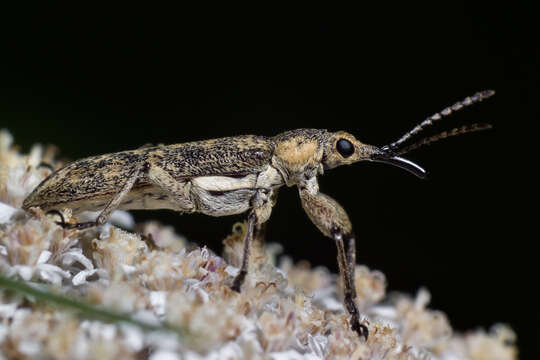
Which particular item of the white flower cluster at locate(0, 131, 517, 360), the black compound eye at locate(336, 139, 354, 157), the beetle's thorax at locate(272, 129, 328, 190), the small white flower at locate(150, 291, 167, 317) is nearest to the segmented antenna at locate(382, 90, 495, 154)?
the black compound eye at locate(336, 139, 354, 157)

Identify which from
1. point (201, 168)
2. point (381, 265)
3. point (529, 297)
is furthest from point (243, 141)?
point (529, 297)

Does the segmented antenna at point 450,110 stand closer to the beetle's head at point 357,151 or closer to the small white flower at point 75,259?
the beetle's head at point 357,151

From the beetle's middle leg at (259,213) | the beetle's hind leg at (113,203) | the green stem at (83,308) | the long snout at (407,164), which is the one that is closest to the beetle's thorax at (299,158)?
the beetle's middle leg at (259,213)

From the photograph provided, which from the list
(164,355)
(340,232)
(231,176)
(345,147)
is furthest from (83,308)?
(345,147)

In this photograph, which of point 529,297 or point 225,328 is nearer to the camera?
point 225,328

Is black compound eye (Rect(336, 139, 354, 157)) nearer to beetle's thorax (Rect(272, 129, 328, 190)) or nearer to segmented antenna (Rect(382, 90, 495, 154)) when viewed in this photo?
beetle's thorax (Rect(272, 129, 328, 190))

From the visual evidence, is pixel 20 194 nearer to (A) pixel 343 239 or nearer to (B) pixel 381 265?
(A) pixel 343 239

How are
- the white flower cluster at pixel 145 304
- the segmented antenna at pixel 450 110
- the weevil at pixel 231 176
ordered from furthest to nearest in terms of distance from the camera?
the segmented antenna at pixel 450 110, the weevil at pixel 231 176, the white flower cluster at pixel 145 304
